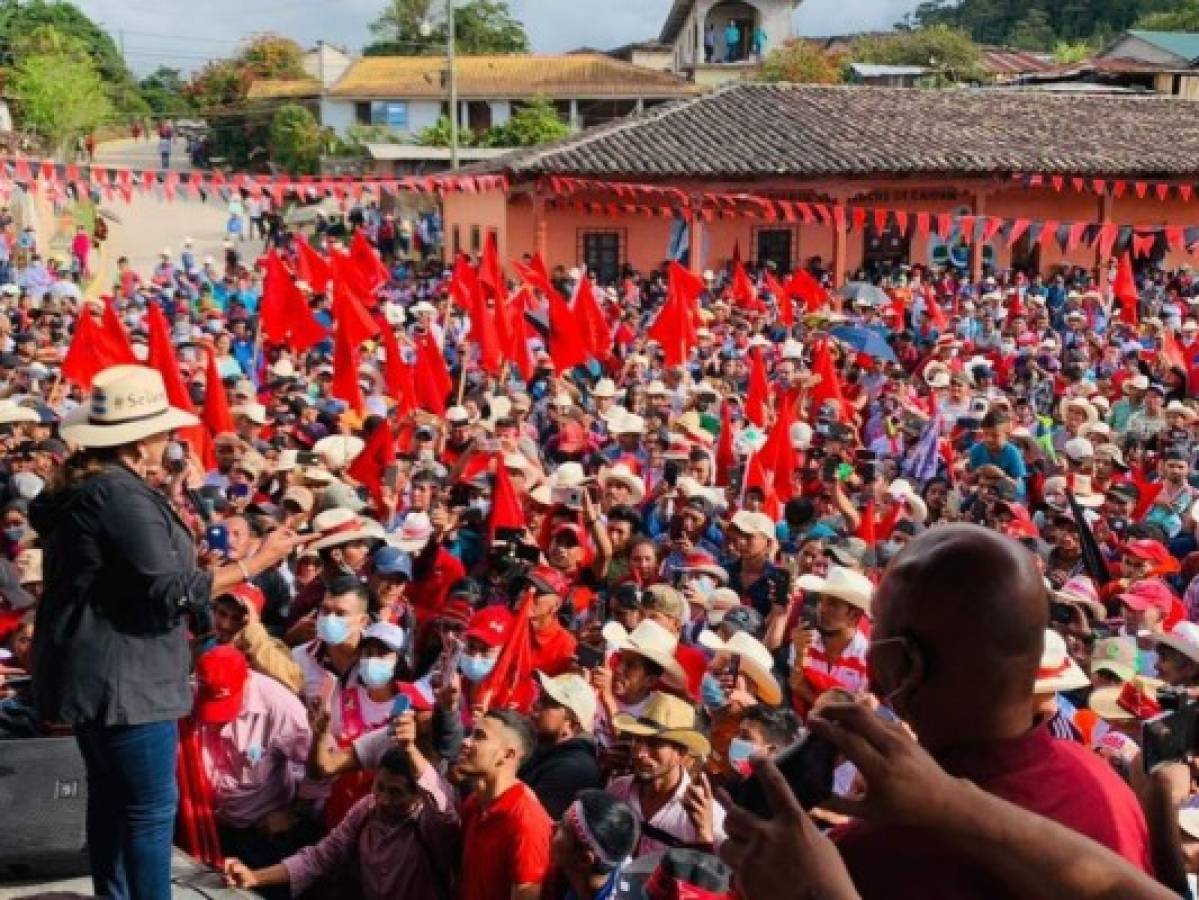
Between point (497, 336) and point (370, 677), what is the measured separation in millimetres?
8124

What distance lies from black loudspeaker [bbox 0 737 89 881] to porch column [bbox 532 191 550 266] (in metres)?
23.0

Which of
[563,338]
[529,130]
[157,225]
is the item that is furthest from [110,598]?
[529,130]

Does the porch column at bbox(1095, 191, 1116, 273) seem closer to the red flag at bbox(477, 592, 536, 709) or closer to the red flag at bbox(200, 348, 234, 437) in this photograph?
the red flag at bbox(200, 348, 234, 437)

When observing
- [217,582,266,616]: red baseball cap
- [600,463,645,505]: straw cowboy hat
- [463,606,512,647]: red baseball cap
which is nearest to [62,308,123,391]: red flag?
[600,463,645,505]: straw cowboy hat

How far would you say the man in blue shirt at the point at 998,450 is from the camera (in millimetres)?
9273

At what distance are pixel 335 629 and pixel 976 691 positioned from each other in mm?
4035

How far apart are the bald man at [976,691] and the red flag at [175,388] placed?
7305mm

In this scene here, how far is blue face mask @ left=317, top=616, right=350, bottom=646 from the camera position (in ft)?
17.6

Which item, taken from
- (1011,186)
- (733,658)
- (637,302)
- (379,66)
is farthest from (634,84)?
(733,658)

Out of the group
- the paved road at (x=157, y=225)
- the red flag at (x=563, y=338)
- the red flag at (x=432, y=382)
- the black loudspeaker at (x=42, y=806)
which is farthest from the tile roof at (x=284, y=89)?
the black loudspeaker at (x=42, y=806)

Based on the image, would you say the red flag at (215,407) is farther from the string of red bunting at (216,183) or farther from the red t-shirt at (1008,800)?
the string of red bunting at (216,183)

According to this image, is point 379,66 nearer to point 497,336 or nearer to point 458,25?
point 458,25

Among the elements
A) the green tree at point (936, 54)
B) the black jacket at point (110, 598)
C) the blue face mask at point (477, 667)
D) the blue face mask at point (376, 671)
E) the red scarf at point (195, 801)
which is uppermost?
the green tree at point (936, 54)

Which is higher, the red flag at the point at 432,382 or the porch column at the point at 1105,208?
the porch column at the point at 1105,208
